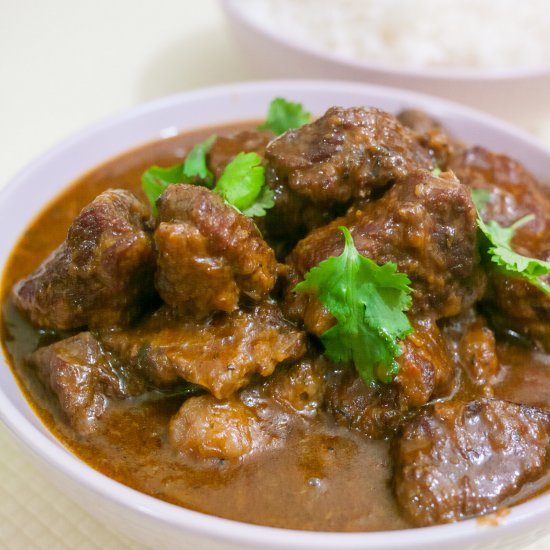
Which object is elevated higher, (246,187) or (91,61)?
(246,187)

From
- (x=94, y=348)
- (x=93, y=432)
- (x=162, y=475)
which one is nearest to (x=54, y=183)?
(x=94, y=348)

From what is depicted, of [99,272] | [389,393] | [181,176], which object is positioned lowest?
[389,393]

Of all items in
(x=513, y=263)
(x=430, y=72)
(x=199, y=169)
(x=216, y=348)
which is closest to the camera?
(x=216, y=348)

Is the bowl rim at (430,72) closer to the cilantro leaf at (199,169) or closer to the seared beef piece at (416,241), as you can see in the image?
the cilantro leaf at (199,169)

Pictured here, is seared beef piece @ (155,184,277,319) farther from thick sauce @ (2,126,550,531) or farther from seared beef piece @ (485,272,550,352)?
seared beef piece @ (485,272,550,352)

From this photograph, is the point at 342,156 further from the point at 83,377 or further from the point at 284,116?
the point at 83,377

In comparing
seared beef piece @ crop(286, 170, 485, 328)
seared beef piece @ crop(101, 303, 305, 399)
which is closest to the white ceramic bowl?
seared beef piece @ crop(101, 303, 305, 399)

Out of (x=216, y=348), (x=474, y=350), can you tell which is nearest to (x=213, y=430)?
(x=216, y=348)
